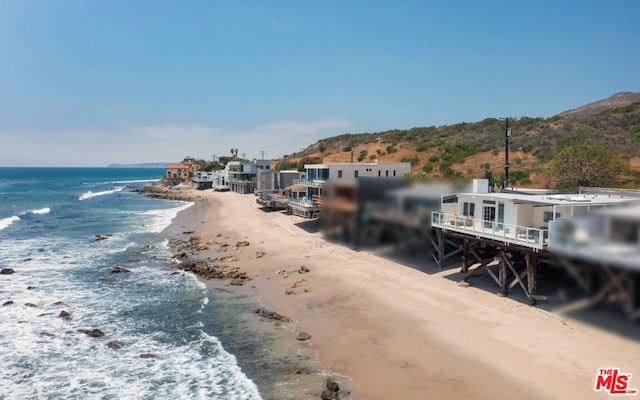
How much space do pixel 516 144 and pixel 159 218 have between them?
170 feet

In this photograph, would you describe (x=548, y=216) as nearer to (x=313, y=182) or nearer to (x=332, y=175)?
(x=332, y=175)

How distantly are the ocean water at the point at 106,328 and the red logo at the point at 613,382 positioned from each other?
11.2 m

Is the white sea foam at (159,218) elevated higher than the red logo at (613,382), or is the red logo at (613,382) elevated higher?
the white sea foam at (159,218)

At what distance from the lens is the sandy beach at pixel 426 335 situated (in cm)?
1538

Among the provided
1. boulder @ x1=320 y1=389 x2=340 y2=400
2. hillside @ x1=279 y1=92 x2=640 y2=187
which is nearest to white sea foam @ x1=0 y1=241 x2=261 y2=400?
boulder @ x1=320 y1=389 x2=340 y2=400

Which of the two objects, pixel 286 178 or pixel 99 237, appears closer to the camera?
pixel 99 237

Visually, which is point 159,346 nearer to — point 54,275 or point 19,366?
point 19,366

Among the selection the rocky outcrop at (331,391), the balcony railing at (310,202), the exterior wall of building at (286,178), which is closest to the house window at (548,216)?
the rocky outcrop at (331,391)

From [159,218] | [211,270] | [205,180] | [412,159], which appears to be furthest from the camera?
[205,180]

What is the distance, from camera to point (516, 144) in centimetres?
6712

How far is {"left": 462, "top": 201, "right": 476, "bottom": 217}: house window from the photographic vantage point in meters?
25.8

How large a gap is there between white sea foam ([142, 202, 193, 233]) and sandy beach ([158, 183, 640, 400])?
24.6 meters

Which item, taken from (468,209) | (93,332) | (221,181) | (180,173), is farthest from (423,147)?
(180,173)

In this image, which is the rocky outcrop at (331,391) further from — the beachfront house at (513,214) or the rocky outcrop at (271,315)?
the beachfront house at (513,214)
